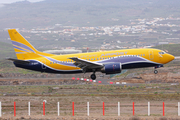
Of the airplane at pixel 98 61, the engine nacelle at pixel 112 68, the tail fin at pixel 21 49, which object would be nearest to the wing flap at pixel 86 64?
the airplane at pixel 98 61

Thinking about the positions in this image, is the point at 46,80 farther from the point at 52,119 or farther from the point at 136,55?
the point at 52,119

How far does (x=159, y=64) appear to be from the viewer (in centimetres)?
4734

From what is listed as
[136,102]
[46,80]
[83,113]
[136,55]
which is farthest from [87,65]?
[46,80]

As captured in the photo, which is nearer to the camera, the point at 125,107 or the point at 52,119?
the point at 52,119

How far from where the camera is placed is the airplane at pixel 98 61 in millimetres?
46497

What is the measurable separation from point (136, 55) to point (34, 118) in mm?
21260

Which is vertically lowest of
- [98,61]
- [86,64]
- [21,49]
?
[86,64]

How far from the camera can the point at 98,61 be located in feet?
156

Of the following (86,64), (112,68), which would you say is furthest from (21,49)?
(112,68)

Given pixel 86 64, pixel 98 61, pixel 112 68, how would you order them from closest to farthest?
pixel 112 68 → pixel 86 64 → pixel 98 61

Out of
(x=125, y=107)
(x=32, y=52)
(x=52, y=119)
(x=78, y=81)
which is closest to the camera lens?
(x=52, y=119)

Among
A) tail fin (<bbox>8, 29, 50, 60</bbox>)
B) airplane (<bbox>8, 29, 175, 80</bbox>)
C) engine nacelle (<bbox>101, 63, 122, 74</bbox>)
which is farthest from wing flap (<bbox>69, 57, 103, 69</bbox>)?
tail fin (<bbox>8, 29, 50, 60</bbox>)

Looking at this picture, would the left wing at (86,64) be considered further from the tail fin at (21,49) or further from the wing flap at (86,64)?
the tail fin at (21,49)

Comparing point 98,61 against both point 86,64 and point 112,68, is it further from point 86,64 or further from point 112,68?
point 112,68
